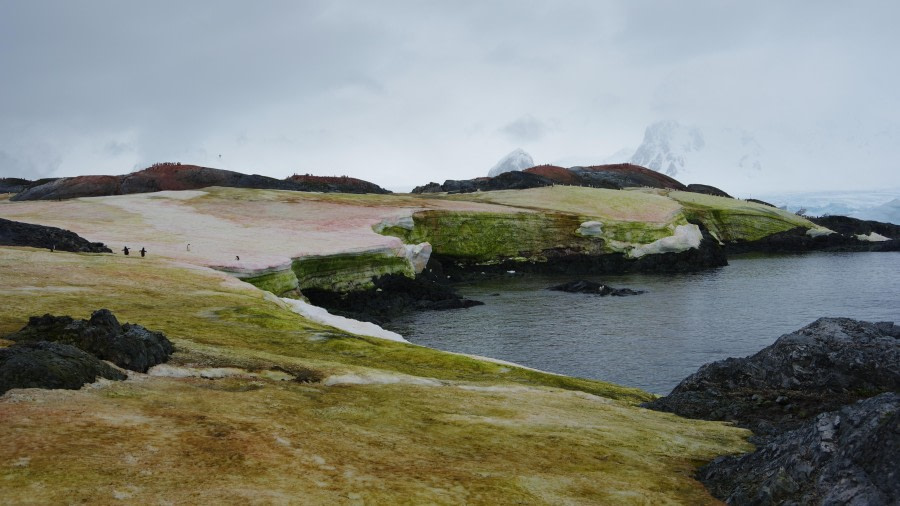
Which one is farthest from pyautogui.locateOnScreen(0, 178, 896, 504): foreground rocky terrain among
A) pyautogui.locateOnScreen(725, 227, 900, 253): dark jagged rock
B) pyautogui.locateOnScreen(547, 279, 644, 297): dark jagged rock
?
pyautogui.locateOnScreen(725, 227, 900, 253): dark jagged rock

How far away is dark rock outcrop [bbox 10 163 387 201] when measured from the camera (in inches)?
4729

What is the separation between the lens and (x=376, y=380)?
22.6 meters

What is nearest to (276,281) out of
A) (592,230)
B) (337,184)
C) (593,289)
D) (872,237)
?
(593,289)

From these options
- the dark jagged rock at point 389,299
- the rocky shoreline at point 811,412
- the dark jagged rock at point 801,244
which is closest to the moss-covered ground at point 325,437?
the rocky shoreline at point 811,412

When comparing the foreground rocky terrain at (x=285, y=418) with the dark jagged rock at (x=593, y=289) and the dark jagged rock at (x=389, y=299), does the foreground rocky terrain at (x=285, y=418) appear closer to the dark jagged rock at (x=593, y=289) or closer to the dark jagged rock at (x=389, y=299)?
the dark jagged rock at (x=389, y=299)

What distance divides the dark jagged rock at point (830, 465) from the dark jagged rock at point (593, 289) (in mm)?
60411

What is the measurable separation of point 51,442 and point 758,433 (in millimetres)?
18587

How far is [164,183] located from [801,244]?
122 m

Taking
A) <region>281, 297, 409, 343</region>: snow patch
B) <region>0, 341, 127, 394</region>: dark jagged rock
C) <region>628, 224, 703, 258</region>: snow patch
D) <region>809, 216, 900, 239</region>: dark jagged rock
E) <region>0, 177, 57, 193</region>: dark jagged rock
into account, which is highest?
<region>0, 177, 57, 193</region>: dark jagged rock

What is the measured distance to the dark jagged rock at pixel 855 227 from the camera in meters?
146

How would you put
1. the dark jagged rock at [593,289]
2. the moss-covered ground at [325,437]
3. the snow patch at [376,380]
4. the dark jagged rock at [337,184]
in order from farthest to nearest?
1. the dark jagged rock at [337,184]
2. the dark jagged rock at [593,289]
3. the snow patch at [376,380]
4. the moss-covered ground at [325,437]

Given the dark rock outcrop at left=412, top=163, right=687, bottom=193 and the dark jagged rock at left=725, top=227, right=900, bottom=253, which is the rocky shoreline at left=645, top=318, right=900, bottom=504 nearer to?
the dark jagged rock at left=725, top=227, right=900, bottom=253

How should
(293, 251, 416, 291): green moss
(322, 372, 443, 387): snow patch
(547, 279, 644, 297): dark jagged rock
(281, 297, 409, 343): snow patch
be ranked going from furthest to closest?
(547, 279, 644, 297): dark jagged rock, (293, 251, 416, 291): green moss, (281, 297, 409, 343): snow patch, (322, 372, 443, 387): snow patch

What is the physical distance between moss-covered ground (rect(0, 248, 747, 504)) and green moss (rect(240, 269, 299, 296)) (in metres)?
21.9
